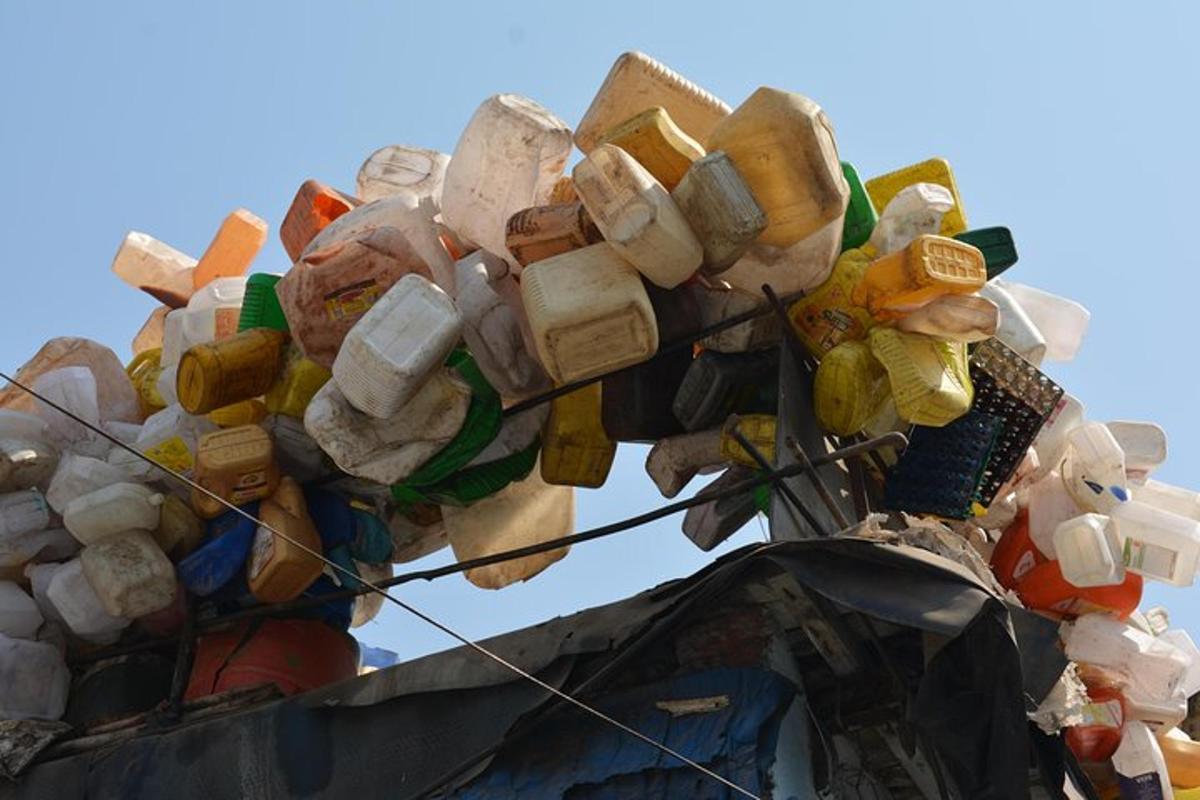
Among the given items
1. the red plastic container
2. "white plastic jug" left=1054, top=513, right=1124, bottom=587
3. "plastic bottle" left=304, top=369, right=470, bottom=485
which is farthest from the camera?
the red plastic container

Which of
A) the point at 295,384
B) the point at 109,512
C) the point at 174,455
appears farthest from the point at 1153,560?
the point at 109,512

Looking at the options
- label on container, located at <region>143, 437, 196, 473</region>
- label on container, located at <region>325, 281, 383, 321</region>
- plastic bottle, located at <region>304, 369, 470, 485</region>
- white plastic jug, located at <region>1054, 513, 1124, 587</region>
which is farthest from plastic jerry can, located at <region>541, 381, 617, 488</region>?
white plastic jug, located at <region>1054, 513, 1124, 587</region>

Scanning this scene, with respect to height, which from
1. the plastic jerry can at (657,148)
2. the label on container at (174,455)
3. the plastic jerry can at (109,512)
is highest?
the plastic jerry can at (657,148)

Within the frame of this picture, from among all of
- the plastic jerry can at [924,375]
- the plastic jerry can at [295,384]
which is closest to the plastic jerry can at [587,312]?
the plastic jerry can at [924,375]

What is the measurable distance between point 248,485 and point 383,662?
163 centimetres

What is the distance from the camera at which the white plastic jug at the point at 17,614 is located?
5785 millimetres

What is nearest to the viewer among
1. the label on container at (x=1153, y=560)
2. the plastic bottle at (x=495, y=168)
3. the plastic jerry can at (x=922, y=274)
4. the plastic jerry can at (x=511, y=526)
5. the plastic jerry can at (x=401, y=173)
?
the plastic jerry can at (x=922, y=274)

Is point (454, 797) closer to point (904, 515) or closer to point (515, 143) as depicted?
point (904, 515)

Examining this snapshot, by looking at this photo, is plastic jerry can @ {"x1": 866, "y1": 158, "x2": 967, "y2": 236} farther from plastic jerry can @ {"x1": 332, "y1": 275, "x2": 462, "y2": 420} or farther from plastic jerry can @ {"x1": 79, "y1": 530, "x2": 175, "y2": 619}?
plastic jerry can @ {"x1": 79, "y1": 530, "x2": 175, "y2": 619}

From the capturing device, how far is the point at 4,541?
5.83 meters

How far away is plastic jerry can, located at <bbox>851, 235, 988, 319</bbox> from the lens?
16.6 feet

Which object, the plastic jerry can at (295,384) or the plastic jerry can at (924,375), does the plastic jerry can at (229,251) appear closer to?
the plastic jerry can at (295,384)

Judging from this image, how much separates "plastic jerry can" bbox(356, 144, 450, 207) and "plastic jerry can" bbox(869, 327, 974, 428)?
1904 mm

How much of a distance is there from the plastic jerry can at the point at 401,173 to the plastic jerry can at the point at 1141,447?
2490 mm
